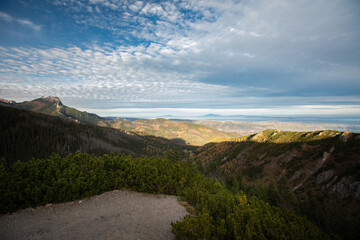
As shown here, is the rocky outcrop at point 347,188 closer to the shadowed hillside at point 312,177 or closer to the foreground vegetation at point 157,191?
the shadowed hillside at point 312,177

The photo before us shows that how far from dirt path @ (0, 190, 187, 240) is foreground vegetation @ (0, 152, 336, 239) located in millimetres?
801

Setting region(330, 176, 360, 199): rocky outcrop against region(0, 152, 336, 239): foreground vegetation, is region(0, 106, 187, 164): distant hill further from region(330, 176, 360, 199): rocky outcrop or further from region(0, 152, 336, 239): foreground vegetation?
region(330, 176, 360, 199): rocky outcrop

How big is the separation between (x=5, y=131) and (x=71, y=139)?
150 feet

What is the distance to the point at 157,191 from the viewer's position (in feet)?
43.3

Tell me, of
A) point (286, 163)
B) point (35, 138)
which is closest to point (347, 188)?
point (286, 163)

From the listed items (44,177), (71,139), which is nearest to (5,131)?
(71,139)

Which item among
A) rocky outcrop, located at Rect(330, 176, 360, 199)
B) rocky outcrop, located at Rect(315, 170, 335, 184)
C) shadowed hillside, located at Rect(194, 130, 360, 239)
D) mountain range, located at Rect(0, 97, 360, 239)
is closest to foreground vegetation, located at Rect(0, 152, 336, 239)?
mountain range, located at Rect(0, 97, 360, 239)

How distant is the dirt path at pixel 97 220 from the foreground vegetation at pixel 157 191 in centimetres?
80

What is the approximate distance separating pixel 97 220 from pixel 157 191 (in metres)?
5.26

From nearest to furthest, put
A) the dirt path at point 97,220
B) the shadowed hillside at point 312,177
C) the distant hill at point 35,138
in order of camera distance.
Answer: the dirt path at point 97,220 < the shadowed hillside at point 312,177 < the distant hill at point 35,138

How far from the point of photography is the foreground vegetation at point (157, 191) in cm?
634

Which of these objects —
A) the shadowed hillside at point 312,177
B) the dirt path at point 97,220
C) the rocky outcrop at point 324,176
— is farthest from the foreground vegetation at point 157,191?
the rocky outcrop at point 324,176

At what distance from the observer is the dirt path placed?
752cm

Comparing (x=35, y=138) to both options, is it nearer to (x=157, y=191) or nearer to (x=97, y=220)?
(x=157, y=191)
